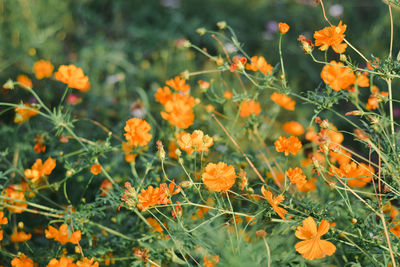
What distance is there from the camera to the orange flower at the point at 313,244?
91 cm

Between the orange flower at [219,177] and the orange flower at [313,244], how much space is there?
0.22 m

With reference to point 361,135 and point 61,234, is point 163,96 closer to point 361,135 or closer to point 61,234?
point 61,234

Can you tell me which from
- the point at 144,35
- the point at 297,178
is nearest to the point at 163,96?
the point at 297,178

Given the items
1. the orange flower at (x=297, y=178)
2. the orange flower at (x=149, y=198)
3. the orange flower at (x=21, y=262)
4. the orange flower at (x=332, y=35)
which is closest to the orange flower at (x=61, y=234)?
the orange flower at (x=21, y=262)

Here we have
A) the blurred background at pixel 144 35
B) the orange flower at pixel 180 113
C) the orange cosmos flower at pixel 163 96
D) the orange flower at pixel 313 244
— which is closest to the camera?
the orange flower at pixel 313 244

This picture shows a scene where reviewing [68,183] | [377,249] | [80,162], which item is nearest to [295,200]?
[377,249]

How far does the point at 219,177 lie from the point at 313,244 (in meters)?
0.29

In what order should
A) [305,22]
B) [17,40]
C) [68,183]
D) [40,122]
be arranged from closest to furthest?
[68,183]
[40,122]
[17,40]
[305,22]

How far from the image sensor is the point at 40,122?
6.79 ft

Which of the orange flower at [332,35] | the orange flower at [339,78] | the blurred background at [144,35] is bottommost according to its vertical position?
the blurred background at [144,35]

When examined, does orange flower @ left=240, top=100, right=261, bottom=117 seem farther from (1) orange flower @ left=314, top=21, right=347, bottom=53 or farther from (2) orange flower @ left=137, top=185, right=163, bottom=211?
(2) orange flower @ left=137, top=185, right=163, bottom=211

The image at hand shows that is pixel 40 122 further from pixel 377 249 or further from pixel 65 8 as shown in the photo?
pixel 377 249

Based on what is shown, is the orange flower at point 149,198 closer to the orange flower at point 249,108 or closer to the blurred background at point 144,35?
the orange flower at point 249,108

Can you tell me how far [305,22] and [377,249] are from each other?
249 centimetres
